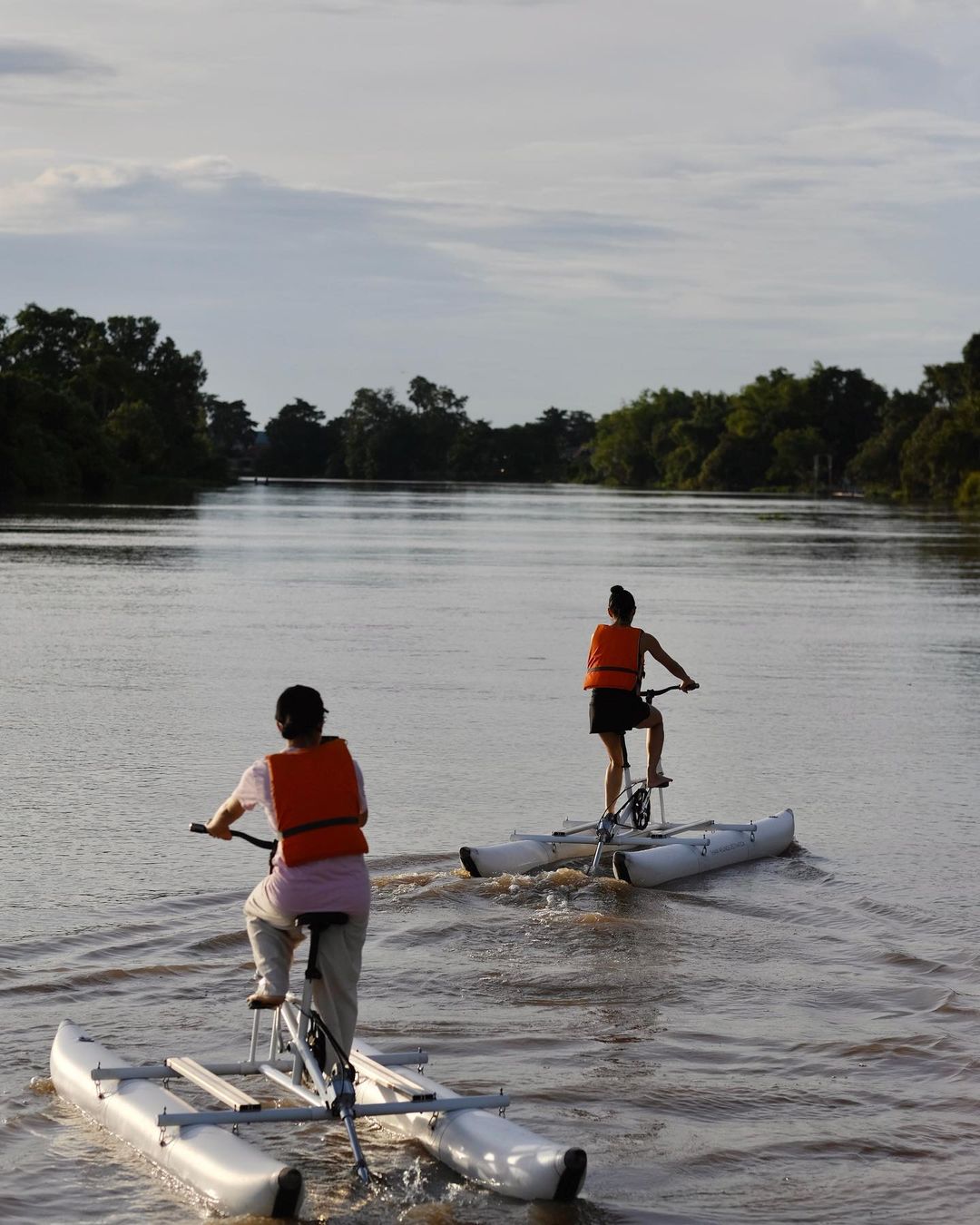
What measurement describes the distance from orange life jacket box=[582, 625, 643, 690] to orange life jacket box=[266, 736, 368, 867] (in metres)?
5.34

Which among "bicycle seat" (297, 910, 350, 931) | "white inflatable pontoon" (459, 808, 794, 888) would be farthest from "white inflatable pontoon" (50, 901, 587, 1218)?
"white inflatable pontoon" (459, 808, 794, 888)

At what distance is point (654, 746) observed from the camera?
11.5 metres

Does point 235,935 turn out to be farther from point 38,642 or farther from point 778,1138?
point 38,642

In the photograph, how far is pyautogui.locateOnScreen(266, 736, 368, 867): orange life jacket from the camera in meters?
6.16

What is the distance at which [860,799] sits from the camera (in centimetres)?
1367

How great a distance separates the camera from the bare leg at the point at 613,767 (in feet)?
37.0

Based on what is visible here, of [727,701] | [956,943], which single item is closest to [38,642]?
[727,701]

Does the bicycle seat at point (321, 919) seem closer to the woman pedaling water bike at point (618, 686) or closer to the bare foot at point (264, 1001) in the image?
the bare foot at point (264, 1001)

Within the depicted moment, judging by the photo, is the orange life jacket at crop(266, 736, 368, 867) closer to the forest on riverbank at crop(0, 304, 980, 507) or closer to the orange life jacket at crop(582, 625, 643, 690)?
the orange life jacket at crop(582, 625, 643, 690)

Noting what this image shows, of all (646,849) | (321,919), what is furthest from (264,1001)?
(646,849)

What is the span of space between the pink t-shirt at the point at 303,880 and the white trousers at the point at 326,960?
0.05 m

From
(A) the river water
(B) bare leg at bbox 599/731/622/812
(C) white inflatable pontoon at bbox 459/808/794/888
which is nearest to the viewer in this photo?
(A) the river water

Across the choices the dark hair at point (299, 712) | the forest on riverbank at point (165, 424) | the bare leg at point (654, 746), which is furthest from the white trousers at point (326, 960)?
the forest on riverbank at point (165, 424)

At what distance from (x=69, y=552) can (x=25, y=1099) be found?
38329 millimetres
